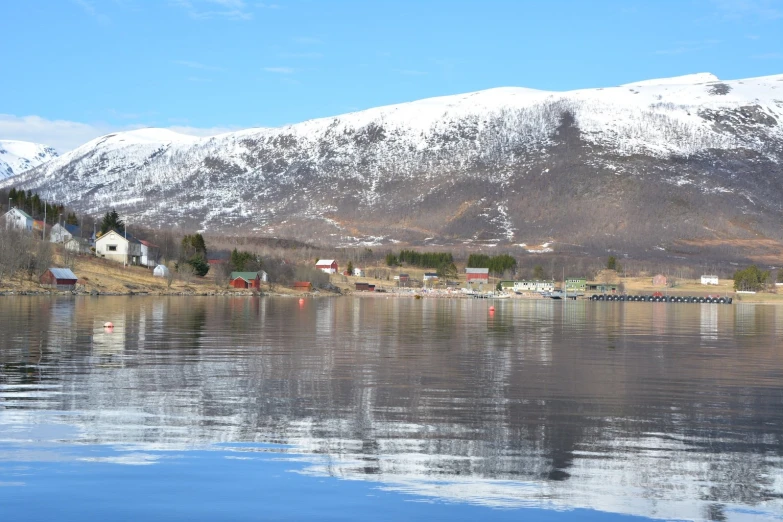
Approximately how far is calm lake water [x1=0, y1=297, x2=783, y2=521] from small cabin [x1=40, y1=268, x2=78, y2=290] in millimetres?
82770

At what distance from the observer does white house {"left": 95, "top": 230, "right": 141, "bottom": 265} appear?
15450cm

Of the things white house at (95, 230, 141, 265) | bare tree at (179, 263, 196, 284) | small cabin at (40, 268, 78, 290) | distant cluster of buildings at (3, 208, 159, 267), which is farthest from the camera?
white house at (95, 230, 141, 265)

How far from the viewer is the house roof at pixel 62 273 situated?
391 feet

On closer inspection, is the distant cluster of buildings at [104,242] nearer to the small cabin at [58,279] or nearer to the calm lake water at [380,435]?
the small cabin at [58,279]

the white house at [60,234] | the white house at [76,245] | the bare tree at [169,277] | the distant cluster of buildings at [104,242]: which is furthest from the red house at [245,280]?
the white house at [60,234]

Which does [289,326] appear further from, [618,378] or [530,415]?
[530,415]

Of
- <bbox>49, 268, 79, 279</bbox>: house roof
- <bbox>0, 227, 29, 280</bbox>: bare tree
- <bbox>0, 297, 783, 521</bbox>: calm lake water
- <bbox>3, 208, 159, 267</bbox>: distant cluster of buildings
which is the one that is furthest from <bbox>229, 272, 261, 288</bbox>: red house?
<bbox>0, 297, 783, 521</bbox>: calm lake water

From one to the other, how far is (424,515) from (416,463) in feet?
10.3

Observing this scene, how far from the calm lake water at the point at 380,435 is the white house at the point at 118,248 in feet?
390

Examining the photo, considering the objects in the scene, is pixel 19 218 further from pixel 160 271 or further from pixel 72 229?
pixel 160 271

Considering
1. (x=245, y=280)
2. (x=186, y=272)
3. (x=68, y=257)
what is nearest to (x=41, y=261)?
(x=68, y=257)

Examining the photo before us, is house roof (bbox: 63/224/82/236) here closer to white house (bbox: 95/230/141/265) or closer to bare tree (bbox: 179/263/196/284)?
white house (bbox: 95/230/141/265)

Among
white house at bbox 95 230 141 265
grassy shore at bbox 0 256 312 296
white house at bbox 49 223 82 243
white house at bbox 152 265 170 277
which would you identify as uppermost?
white house at bbox 49 223 82 243

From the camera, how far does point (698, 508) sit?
47.7 feet
